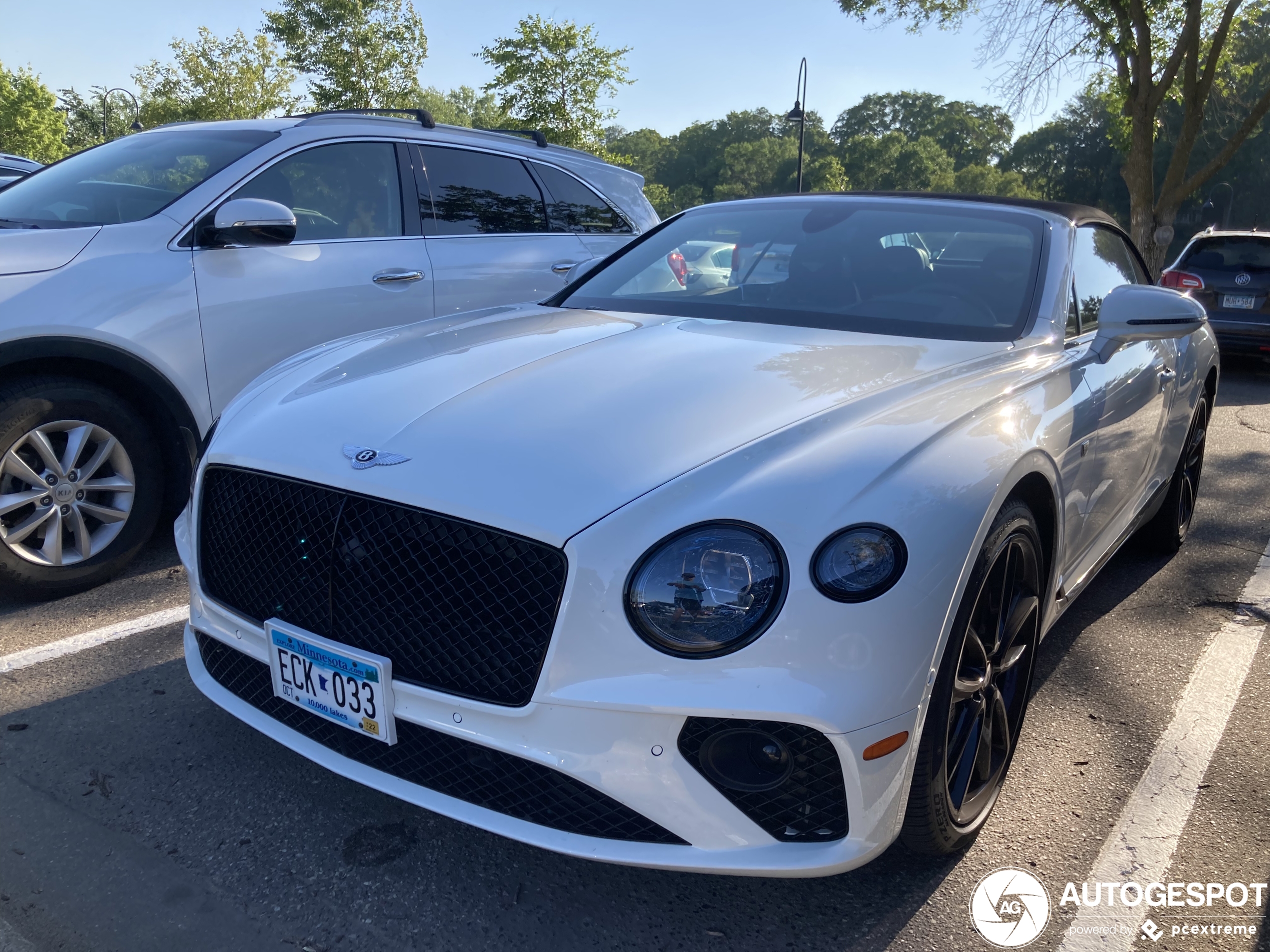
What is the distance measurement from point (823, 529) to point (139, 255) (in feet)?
9.91

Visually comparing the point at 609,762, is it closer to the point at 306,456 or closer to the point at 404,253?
the point at 306,456

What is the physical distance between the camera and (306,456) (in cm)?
214

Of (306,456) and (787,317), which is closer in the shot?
(306,456)

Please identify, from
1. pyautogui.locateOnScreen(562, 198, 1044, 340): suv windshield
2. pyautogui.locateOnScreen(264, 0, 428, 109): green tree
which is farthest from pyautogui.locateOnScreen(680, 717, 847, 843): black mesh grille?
pyautogui.locateOnScreen(264, 0, 428, 109): green tree

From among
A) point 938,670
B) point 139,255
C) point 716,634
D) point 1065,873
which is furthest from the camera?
point 139,255

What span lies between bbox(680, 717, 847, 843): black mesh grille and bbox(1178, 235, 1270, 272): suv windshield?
10.8m

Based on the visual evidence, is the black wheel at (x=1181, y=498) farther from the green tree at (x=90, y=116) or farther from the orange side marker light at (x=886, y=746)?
the green tree at (x=90, y=116)

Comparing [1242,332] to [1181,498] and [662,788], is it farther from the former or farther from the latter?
[662,788]

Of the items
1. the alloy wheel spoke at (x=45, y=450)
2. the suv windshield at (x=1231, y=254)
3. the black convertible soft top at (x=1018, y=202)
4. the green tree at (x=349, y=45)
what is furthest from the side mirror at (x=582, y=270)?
the green tree at (x=349, y=45)

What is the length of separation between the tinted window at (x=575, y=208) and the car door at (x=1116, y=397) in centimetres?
271

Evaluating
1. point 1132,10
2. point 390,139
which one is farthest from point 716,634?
point 1132,10

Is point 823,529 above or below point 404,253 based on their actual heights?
below

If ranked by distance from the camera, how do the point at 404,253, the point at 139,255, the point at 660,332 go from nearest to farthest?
1. the point at 660,332
2. the point at 139,255
3. the point at 404,253

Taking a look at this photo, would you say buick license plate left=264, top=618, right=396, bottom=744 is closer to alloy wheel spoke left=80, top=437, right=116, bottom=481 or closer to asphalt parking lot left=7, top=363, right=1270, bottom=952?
asphalt parking lot left=7, top=363, right=1270, bottom=952
